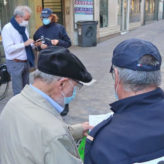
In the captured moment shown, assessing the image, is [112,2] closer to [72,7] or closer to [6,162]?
[72,7]

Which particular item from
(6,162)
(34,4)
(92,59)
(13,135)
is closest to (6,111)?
(13,135)

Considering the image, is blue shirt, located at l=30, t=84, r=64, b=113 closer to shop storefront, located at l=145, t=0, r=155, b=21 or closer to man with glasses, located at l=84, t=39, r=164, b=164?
man with glasses, located at l=84, t=39, r=164, b=164

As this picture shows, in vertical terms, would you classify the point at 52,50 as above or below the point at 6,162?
above

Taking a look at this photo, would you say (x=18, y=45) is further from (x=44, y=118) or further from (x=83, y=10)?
(x=83, y=10)

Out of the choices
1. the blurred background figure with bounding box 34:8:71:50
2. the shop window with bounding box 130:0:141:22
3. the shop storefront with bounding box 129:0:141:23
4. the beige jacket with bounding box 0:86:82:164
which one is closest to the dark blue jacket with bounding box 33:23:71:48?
the blurred background figure with bounding box 34:8:71:50

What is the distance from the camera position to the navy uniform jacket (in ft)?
3.98

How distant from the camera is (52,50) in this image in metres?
1.61

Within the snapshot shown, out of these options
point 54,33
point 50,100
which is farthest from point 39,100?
point 54,33

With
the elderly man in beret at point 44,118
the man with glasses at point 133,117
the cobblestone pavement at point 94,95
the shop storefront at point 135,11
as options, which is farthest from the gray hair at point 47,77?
the shop storefront at point 135,11

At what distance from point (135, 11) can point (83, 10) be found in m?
9.88

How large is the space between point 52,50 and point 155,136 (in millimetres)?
774

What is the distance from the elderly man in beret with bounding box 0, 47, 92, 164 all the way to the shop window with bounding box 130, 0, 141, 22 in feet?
65.5

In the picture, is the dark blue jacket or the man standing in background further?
the dark blue jacket

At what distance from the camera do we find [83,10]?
515 inches
